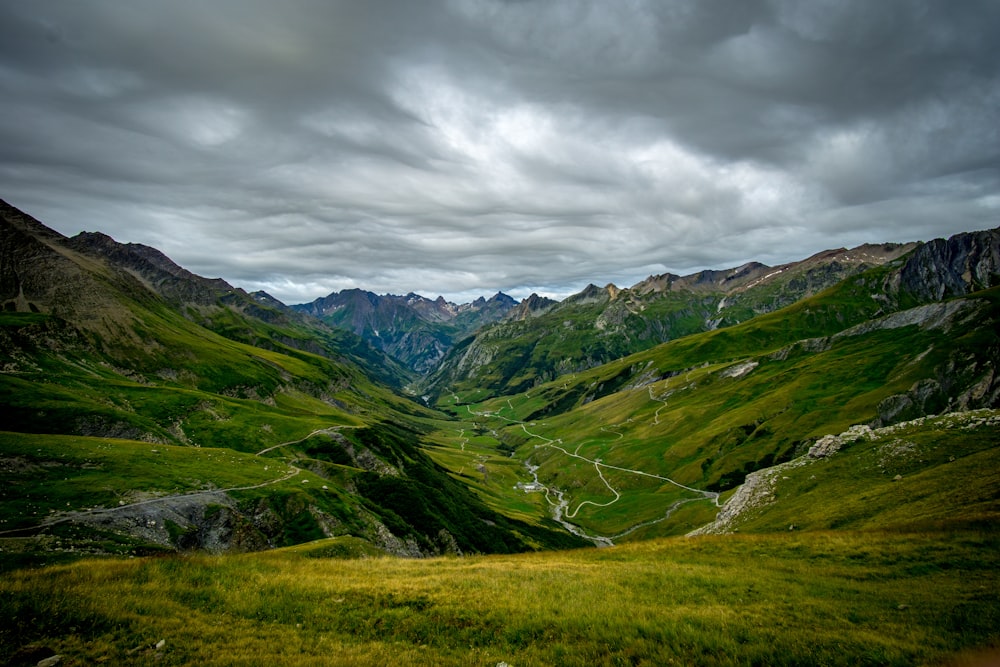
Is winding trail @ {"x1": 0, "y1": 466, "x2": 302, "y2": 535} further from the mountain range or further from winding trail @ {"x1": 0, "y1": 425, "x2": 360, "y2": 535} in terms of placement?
the mountain range

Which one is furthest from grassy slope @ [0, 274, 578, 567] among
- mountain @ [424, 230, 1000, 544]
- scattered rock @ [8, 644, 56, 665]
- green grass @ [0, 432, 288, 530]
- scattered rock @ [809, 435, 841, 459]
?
scattered rock @ [809, 435, 841, 459]

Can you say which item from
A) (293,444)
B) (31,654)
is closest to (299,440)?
(293,444)

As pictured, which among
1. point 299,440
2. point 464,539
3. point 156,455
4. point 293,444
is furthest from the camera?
point 299,440

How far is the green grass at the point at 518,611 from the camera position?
14180 millimetres

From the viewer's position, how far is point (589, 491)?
183 m

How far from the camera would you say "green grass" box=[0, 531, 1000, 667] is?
14.2 metres

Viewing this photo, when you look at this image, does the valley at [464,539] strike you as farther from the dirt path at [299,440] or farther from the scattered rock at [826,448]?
the dirt path at [299,440]

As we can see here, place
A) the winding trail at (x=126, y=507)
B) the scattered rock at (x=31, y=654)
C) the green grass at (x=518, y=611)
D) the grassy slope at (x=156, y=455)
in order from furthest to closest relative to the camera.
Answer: the grassy slope at (x=156, y=455), the winding trail at (x=126, y=507), the green grass at (x=518, y=611), the scattered rock at (x=31, y=654)

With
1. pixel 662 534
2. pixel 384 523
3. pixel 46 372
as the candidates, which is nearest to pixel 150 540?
pixel 384 523

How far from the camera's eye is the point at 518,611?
18234mm

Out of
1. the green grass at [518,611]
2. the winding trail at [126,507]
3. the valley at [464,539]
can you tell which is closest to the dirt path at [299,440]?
the valley at [464,539]

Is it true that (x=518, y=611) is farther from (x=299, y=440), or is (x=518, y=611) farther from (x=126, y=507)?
(x=299, y=440)

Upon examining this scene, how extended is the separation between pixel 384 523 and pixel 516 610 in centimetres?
7404

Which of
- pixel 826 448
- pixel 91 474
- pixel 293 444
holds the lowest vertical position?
pixel 293 444
